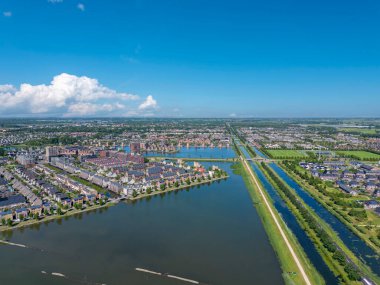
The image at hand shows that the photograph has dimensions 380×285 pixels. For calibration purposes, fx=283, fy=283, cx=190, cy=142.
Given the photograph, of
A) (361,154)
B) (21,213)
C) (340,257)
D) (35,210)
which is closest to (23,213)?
(21,213)

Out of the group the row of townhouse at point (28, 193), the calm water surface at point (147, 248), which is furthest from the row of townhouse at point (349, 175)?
the row of townhouse at point (28, 193)

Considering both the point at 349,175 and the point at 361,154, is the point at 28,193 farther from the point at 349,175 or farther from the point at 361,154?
the point at 361,154

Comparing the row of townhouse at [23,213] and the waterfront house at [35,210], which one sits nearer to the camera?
the row of townhouse at [23,213]

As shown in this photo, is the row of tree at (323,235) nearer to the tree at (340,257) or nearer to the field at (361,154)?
the tree at (340,257)

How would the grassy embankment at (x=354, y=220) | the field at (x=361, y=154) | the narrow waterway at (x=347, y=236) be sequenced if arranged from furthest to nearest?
the field at (x=361, y=154) < the grassy embankment at (x=354, y=220) < the narrow waterway at (x=347, y=236)

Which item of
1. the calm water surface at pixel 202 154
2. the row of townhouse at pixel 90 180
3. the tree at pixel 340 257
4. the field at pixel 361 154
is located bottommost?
the tree at pixel 340 257

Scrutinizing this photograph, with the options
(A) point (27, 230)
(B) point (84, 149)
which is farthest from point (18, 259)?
(B) point (84, 149)
